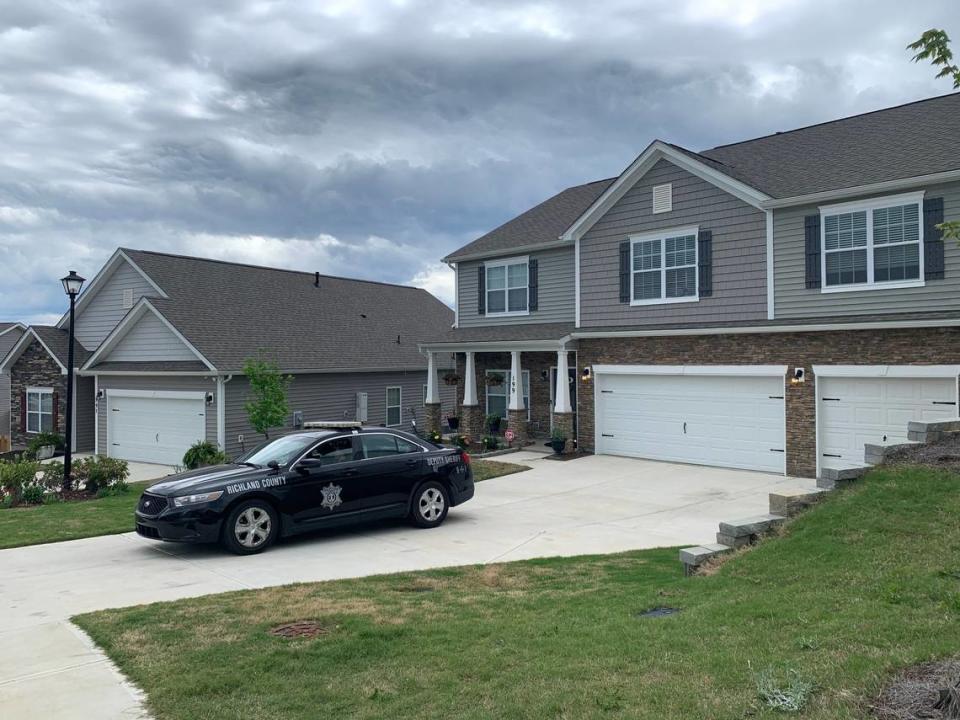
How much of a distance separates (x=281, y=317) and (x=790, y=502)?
1980cm

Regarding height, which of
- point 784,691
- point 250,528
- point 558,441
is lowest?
point 250,528

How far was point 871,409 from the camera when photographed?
1449cm

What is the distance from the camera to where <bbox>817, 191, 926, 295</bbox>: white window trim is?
46.5 ft

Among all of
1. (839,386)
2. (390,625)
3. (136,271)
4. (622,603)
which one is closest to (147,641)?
(390,625)

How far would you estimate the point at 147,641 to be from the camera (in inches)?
231

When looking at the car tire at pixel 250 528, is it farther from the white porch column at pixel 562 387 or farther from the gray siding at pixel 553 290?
the gray siding at pixel 553 290

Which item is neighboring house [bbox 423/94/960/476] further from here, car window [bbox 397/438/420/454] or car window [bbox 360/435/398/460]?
car window [bbox 360/435/398/460]

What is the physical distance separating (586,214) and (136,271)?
48.7 ft

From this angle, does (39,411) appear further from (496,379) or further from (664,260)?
(664,260)

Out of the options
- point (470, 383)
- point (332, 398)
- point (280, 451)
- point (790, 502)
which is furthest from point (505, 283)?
point (790, 502)

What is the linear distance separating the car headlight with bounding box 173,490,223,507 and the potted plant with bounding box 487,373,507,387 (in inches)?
562

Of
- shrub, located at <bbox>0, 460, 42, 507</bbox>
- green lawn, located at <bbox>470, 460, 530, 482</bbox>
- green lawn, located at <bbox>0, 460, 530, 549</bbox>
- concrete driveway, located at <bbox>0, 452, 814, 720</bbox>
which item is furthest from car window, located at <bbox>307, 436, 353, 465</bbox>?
shrub, located at <bbox>0, 460, 42, 507</bbox>

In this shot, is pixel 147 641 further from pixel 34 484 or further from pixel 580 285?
pixel 580 285

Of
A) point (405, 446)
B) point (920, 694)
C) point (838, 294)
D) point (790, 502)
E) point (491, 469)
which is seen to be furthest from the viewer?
point (491, 469)
